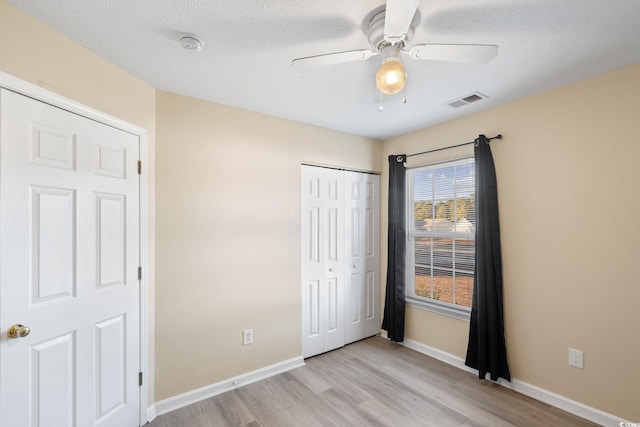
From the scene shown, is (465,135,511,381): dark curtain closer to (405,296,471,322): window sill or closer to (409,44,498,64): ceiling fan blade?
(405,296,471,322): window sill

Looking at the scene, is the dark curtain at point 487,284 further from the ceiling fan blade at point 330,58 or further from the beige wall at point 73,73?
the beige wall at point 73,73

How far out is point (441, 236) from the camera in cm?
314

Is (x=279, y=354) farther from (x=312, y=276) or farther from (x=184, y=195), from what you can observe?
(x=184, y=195)

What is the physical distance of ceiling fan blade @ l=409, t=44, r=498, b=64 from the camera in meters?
1.32

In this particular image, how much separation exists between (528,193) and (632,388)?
1.48 meters

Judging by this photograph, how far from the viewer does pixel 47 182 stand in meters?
1.54

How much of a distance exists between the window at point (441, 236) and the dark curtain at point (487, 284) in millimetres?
200

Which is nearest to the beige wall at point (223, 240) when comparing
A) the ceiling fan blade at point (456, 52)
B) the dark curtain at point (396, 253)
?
the dark curtain at point (396, 253)

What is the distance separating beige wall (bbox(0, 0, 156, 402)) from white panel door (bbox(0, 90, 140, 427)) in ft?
0.41

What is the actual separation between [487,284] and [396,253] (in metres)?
1.05

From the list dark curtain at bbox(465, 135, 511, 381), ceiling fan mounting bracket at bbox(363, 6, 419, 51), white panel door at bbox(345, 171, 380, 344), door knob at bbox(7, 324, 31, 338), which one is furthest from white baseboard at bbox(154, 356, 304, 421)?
ceiling fan mounting bracket at bbox(363, 6, 419, 51)

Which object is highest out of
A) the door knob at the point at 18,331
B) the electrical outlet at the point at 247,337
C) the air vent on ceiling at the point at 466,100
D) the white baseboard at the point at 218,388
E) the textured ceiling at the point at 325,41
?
the textured ceiling at the point at 325,41

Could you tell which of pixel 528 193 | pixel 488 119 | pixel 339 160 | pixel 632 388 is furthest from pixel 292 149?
pixel 632 388

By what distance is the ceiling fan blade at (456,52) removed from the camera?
1.32 m
